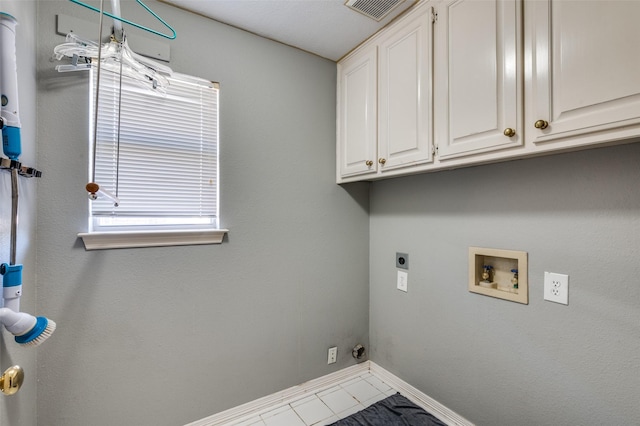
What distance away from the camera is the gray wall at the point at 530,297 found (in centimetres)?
105

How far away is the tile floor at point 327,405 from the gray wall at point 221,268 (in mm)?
127

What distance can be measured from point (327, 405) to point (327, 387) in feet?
0.59

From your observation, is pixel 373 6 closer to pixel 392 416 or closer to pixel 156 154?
pixel 156 154

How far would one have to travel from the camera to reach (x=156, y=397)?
1445 mm

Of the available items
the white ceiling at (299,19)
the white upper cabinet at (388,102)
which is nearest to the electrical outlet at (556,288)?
the white upper cabinet at (388,102)

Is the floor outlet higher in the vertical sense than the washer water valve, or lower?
higher

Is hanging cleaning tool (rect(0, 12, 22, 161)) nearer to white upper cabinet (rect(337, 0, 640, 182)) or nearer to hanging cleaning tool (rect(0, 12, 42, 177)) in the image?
hanging cleaning tool (rect(0, 12, 42, 177))

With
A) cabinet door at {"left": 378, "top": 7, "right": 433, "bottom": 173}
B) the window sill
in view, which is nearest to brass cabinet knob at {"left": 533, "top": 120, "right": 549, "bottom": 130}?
cabinet door at {"left": 378, "top": 7, "right": 433, "bottom": 173}

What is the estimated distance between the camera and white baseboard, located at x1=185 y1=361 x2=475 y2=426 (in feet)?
5.21

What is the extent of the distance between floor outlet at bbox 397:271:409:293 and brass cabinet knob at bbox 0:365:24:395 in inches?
71.2

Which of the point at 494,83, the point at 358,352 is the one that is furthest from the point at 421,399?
the point at 494,83

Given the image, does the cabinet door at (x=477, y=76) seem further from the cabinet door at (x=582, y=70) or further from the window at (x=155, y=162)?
the window at (x=155, y=162)

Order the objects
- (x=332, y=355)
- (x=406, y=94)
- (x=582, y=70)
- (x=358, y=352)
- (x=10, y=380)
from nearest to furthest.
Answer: (x=10, y=380) → (x=582, y=70) → (x=406, y=94) → (x=332, y=355) → (x=358, y=352)

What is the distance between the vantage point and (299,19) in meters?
1.61
